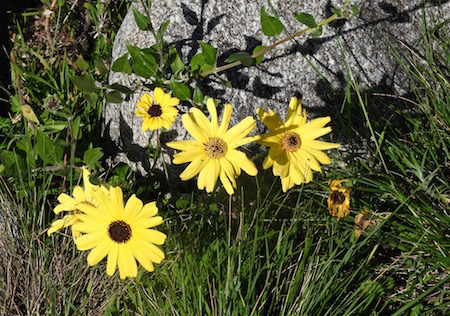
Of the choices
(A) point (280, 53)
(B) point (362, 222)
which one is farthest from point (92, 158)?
(B) point (362, 222)

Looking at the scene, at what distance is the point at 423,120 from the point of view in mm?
2500

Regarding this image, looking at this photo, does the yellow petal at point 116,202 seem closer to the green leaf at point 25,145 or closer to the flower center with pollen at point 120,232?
the flower center with pollen at point 120,232

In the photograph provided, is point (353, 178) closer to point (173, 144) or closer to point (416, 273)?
point (416, 273)

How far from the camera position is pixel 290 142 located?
1.95 metres

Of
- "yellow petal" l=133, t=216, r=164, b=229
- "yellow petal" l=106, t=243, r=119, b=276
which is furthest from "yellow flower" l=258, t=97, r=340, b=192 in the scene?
"yellow petal" l=106, t=243, r=119, b=276

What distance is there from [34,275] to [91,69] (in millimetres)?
1094

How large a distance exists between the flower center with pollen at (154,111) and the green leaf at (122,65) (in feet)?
0.67

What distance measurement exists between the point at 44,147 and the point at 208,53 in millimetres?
657

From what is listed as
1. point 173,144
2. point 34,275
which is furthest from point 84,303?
point 173,144

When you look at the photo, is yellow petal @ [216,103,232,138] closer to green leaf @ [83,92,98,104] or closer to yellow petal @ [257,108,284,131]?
yellow petal @ [257,108,284,131]

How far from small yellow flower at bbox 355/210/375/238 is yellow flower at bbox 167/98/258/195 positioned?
434 millimetres

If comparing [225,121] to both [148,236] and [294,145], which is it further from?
[148,236]

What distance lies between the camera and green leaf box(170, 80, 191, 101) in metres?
2.17

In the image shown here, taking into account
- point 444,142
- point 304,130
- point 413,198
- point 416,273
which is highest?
point 304,130
